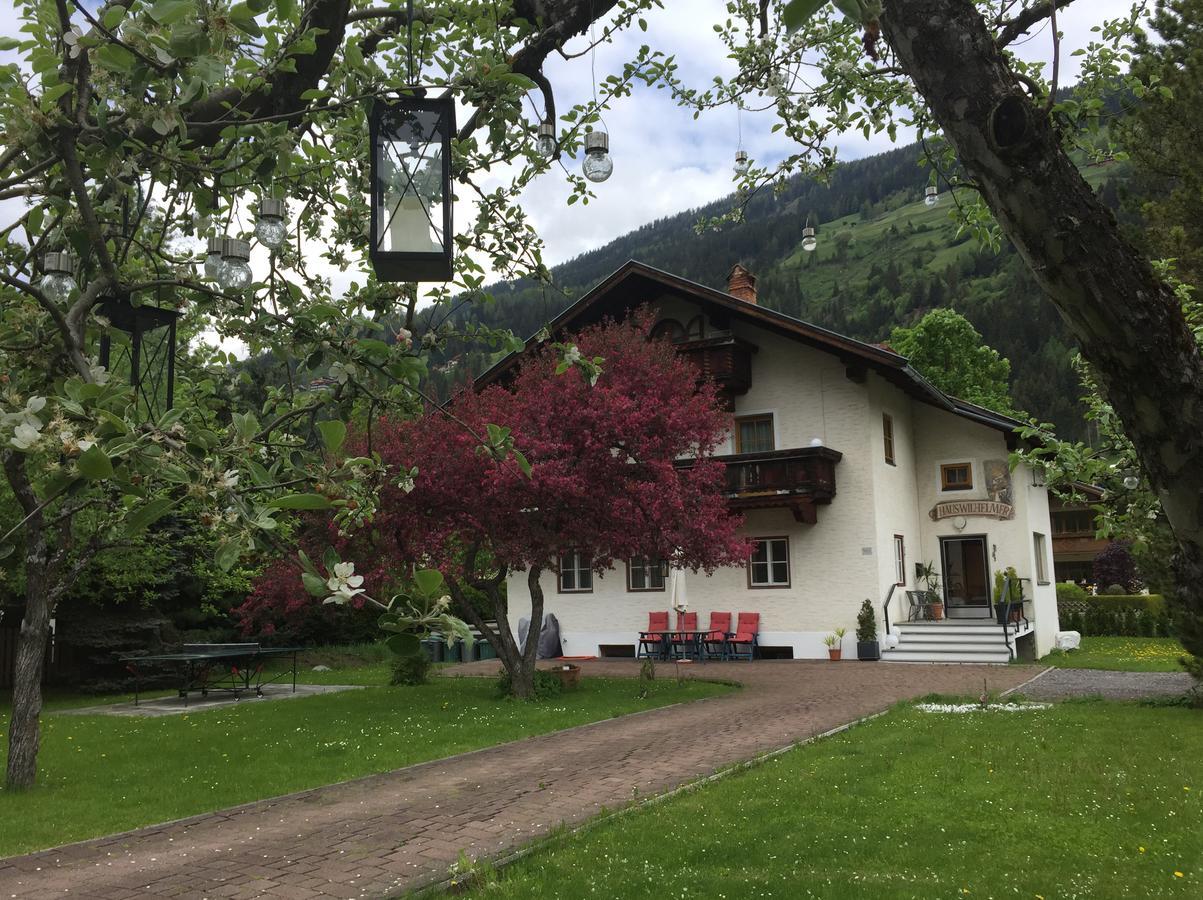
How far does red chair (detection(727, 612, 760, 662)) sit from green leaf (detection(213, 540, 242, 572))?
21138 millimetres

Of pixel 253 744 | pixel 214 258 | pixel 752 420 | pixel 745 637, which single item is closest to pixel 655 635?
pixel 745 637

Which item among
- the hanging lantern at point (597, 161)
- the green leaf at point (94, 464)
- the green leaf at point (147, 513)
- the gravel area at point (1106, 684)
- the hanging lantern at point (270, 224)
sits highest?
the hanging lantern at point (597, 161)

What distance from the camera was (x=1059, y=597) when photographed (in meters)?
33.0

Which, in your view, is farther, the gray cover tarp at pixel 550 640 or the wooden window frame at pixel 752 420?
the gray cover tarp at pixel 550 640

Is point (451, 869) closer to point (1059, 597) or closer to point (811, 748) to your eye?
point (811, 748)

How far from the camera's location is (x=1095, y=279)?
2.23 m

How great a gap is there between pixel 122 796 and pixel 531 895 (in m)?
5.37

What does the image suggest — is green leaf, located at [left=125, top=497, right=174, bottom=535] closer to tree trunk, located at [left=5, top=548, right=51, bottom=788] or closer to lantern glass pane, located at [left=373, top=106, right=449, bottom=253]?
lantern glass pane, located at [left=373, top=106, right=449, bottom=253]

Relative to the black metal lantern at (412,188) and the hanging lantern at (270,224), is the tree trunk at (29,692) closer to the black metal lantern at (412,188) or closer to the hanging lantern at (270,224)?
the hanging lantern at (270,224)

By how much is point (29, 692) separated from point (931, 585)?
68.6 ft

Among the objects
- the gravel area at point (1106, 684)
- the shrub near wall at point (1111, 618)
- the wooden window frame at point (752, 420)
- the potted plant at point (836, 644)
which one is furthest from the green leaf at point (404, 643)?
the shrub near wall at point (1111, 618)

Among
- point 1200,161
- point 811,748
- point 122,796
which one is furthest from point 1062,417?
point 122,796

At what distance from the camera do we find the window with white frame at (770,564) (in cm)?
2325

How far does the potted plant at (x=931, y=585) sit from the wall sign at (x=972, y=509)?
138 centimetres
